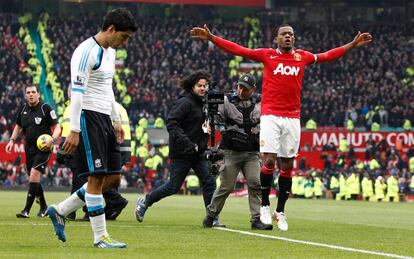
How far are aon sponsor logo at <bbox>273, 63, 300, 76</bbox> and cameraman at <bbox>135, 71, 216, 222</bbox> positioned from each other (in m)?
1.33

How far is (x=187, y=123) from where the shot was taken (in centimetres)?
1438

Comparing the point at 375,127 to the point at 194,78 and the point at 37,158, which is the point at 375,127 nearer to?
the point at 37,158

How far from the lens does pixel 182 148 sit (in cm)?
1430

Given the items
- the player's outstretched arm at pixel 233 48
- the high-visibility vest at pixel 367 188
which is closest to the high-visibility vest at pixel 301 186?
the high-visibility vest at pixel 367 188

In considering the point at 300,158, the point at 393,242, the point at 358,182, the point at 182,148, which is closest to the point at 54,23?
the point at 300,158

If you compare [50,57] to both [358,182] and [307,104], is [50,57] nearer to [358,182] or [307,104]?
[307,104]

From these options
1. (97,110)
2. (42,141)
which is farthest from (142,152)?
(97,110)

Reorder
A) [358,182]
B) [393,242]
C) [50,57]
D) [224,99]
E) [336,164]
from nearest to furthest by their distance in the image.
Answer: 1. [393,242]
2. [224,99]
3. [358,182]
4. [336,164]
5. [50,57]

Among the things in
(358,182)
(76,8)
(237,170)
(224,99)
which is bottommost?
(358,182)

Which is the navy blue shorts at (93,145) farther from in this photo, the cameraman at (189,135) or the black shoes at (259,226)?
the cameraman at (189,135)

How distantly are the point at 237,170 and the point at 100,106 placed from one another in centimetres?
400

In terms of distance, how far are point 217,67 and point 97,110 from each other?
43095mm

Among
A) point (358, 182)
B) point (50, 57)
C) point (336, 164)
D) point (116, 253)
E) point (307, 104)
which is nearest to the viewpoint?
point (116, 253)

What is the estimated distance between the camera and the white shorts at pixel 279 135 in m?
13.1
